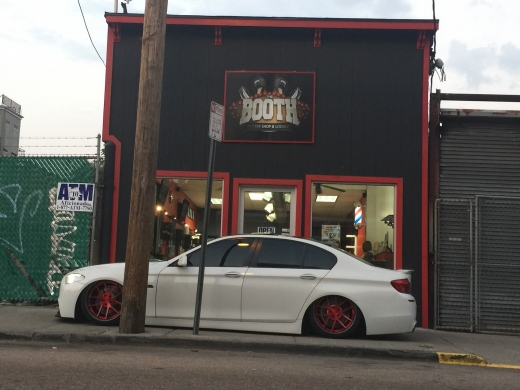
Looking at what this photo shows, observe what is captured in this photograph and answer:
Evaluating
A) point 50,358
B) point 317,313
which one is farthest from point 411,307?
point 50,358

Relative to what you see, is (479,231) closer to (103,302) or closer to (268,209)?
(268,209)

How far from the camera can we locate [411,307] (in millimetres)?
9641

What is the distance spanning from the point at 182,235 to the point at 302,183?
8.10 ft

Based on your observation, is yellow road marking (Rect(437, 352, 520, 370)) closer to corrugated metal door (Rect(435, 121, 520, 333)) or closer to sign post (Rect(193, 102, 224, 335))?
sign post (Rect(193, 102, 224, 335))

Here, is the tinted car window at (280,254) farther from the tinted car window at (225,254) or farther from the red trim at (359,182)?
the red trim at (359,182)

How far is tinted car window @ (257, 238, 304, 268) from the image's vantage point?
997 cm

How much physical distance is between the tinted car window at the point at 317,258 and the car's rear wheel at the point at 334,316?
460mm

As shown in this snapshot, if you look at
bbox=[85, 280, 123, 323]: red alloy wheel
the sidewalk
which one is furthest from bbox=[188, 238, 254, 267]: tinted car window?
bbox=[85, 280, 123, 323]: red alloy wheel

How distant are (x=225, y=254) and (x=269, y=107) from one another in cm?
384

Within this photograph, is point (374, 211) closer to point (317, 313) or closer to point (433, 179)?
point (433, 179)

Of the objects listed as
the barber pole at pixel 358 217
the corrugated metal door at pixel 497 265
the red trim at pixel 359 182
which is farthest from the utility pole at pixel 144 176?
the corrugated metal door at pixel 497 265

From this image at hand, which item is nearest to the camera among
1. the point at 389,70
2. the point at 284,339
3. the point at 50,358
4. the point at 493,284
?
the point at 50,358

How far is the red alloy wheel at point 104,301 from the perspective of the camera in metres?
10.0

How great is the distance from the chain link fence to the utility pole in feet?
12.0
